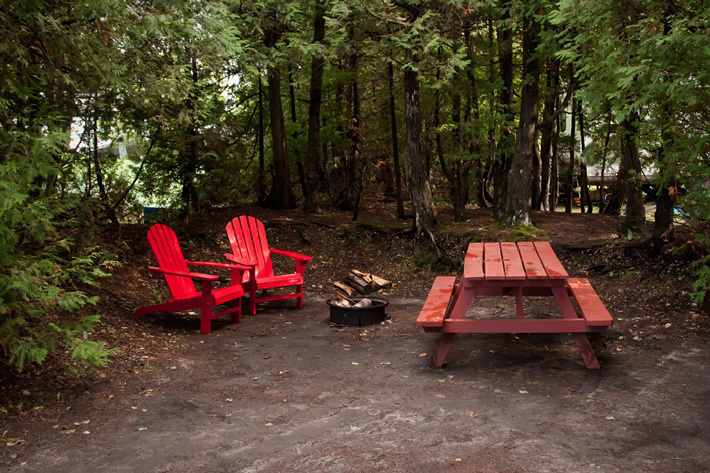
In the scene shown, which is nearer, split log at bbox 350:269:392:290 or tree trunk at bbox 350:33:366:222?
split log at bbox 350:269:392:290

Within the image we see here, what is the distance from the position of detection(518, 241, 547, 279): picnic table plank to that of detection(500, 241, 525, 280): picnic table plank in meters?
0.04

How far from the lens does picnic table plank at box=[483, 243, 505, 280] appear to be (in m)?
4.23

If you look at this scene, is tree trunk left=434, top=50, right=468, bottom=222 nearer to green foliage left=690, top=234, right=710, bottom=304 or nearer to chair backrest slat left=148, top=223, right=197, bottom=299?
green foliage left=690, top=234, right=710, bottom=304

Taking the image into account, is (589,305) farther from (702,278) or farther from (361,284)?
(361,284)

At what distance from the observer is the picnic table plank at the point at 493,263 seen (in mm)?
4234

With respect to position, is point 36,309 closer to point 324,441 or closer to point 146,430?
point 146,430

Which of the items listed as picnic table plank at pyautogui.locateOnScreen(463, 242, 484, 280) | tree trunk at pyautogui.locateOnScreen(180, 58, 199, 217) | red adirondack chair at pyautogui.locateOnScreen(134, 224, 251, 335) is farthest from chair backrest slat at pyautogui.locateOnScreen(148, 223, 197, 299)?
picnic table plank at pyautogui.locateOnScreen(463, 242, 484, 280)

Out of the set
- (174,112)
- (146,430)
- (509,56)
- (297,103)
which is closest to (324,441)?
(146,430)

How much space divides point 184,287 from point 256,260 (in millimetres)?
1158

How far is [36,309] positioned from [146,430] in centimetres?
104

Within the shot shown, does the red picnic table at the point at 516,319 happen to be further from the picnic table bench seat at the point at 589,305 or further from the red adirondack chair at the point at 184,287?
the red adirondack chair at the point at 184,287

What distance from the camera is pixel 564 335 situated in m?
5.27

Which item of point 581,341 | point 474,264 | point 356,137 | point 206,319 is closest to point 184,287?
point 206,319

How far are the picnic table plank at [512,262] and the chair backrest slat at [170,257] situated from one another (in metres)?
3.12
